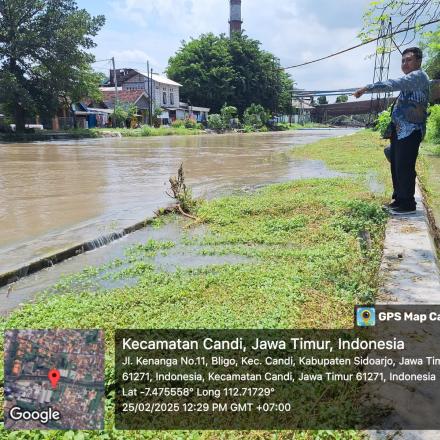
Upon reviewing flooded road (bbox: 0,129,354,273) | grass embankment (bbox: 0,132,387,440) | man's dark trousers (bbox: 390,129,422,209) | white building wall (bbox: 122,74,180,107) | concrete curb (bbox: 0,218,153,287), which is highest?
white building wall (bbox: 122,74,180,107)

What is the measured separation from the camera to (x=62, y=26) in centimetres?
3756

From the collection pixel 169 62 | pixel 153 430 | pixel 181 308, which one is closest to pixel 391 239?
pixel 181 308

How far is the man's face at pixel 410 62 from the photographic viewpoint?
17.8 feet

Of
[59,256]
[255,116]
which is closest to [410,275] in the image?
[59,256]

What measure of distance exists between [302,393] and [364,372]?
0.40 m

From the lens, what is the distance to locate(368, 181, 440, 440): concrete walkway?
7.40 feet

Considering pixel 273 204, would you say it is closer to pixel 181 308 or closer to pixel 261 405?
pixel 181 308

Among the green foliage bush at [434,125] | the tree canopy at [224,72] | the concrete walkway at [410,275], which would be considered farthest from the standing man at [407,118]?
the tree canopy at [224,72]

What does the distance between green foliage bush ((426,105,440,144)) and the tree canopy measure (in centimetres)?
4696

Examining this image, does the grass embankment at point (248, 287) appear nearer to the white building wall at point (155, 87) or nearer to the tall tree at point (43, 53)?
the tall tree at point (43, 53)
